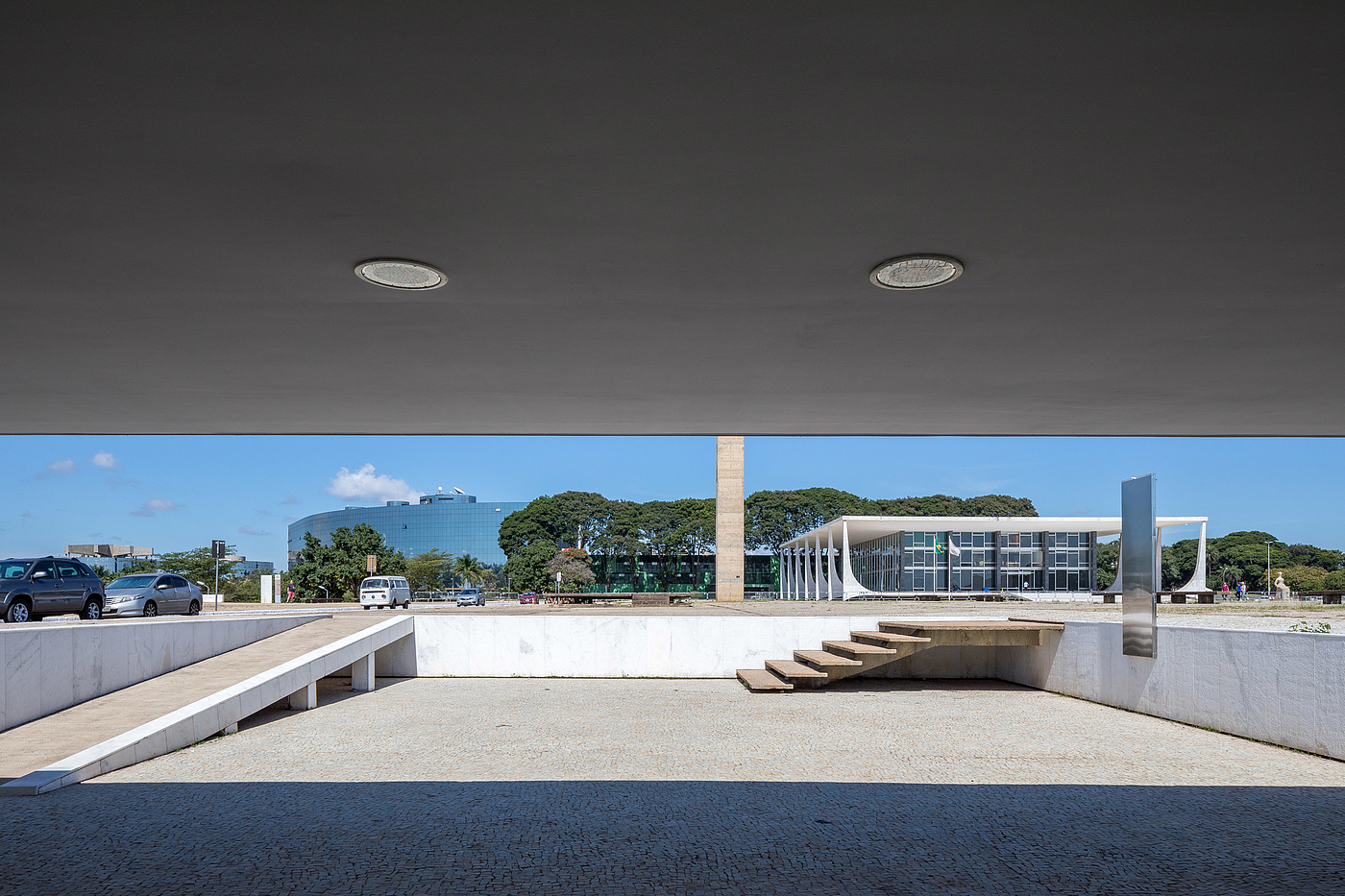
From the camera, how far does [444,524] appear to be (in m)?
118

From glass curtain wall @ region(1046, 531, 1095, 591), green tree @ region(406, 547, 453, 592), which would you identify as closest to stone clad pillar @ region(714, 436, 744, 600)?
glass curtain wall @ region(1046, 531, 1095, 591)

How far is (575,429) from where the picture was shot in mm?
8156

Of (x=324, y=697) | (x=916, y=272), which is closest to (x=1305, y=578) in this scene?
(x=324, y=697)

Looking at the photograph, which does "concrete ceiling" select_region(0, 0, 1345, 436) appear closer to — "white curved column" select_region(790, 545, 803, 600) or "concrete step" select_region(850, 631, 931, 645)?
"concrete step" select_region(850, 631, 931, 645)

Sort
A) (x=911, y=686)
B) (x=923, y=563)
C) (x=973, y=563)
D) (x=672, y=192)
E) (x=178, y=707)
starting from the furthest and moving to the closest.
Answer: (x=923, y=563), (x=973, y=563), (x=911, y=686), (x=178, y=707), (x=672, y=192)

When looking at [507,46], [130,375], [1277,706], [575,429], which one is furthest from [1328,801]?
[130,375]

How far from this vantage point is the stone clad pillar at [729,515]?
37.9 metres

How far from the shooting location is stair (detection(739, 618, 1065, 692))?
13.9 metres

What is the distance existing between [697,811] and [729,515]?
103ft

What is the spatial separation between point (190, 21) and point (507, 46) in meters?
0.80

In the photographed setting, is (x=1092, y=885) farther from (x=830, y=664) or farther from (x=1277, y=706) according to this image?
(x=830, y=664)

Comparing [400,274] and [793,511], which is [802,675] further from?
[793,511]

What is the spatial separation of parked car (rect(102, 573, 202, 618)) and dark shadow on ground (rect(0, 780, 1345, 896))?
474 inches

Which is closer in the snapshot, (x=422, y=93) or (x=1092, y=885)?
(x=422, y=93)
